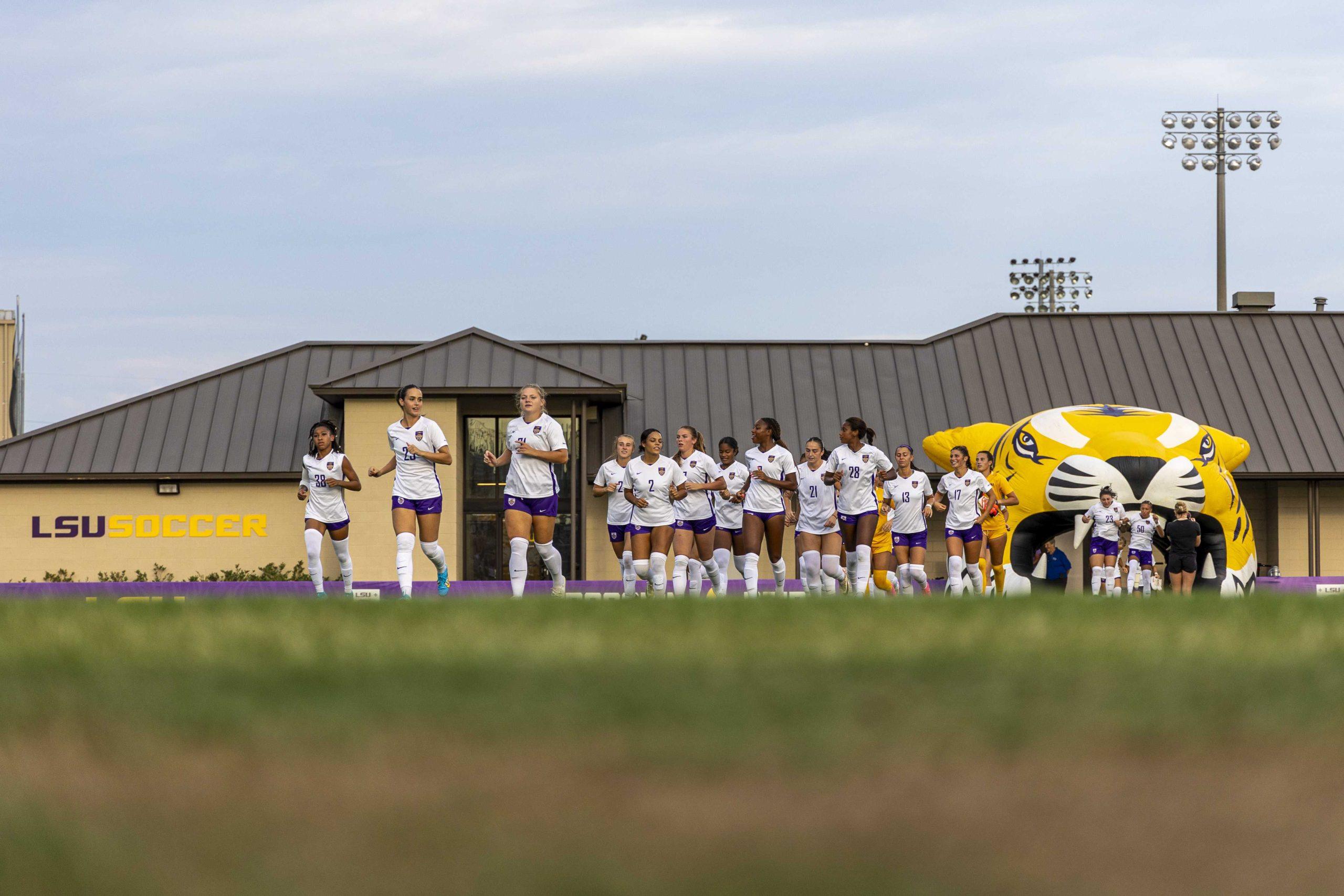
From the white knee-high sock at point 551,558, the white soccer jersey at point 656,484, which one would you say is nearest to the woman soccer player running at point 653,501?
the white soccer jersey at point 656,484

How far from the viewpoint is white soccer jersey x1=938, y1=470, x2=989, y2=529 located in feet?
57.4

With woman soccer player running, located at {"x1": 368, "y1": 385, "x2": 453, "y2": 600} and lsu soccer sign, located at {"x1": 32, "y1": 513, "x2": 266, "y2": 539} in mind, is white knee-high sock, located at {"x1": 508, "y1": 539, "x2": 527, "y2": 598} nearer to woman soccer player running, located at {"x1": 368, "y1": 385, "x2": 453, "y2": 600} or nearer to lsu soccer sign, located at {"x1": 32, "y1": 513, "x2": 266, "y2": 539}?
woman soccer player running, located at {"x1": 368, "y1": 385, "x2": 453, "y2": 600}

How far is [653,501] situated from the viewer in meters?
15.3

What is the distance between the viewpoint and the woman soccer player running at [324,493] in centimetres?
1516

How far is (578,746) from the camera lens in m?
2.22

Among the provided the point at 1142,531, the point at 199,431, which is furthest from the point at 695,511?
the point at 199,431

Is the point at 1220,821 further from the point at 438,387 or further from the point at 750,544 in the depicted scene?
the point at 438,387

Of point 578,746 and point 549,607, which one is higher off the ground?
point 549,607

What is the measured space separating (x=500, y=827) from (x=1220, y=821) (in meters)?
1.21

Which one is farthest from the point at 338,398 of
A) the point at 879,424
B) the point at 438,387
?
the point at 879,424

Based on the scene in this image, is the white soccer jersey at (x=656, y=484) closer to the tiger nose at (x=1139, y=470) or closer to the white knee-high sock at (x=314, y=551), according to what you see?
the white knee-high sock at (x=314, y=551)

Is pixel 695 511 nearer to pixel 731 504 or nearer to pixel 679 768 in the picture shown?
pixel 731 504

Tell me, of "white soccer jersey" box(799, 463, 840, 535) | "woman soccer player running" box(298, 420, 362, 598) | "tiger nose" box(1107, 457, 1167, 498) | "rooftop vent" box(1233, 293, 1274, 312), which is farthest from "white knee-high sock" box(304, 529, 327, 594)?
"rooftop vent" box(1233, 293, 1274, 312)

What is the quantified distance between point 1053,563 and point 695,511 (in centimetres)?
660
